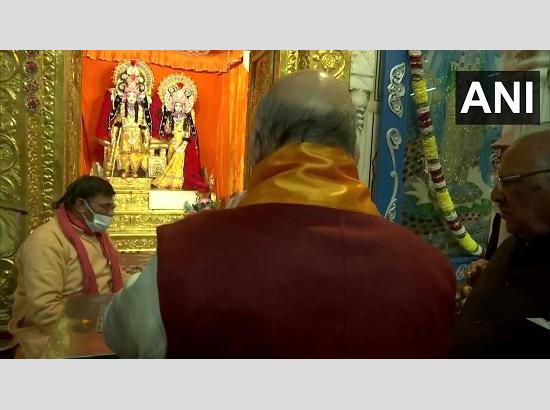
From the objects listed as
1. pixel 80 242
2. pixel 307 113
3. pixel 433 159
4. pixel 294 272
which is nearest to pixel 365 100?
pixel 433 159

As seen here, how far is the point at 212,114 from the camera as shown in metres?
5.30

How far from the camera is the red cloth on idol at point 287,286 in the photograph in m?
0.98

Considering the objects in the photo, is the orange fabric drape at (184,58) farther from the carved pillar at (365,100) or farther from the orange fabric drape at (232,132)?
the carved pillar at (365,100)

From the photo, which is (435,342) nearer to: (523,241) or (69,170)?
(523,241)

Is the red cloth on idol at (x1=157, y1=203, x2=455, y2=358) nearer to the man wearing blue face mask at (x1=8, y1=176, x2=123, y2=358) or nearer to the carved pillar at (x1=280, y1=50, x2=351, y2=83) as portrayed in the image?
the man wearing blue face mask at (x1=8, y1=176, x2=123, y2=358)

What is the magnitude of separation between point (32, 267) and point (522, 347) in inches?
66.0

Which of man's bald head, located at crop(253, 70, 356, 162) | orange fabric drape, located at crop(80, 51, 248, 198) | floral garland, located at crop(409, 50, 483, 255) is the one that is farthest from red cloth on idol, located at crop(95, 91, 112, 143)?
man's bald head, located at crop(253, 70, 356, 162)

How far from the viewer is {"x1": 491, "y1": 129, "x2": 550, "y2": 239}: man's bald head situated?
133cm

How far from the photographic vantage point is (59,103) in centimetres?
257

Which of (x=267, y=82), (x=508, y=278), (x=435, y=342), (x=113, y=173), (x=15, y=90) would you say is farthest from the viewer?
(x=113, y=173)

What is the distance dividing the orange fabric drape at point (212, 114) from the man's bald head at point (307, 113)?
9.37 ft

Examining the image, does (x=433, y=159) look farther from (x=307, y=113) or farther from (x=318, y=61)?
(x=307, y=113)

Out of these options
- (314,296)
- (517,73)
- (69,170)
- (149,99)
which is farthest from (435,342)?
(149,99)

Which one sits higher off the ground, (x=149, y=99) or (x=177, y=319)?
(x=149, y=99)
